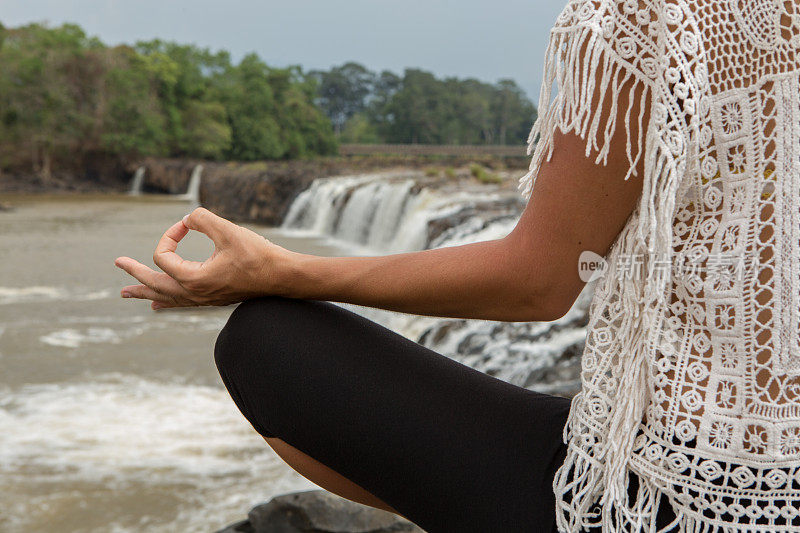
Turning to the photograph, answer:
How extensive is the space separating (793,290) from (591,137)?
0.67 ft

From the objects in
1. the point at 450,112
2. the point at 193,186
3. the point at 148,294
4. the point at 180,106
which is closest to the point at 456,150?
the point at 450,112

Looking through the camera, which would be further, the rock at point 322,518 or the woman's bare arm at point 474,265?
the rock at point 322,518

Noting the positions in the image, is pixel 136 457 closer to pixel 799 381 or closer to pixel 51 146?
pixel 799 381

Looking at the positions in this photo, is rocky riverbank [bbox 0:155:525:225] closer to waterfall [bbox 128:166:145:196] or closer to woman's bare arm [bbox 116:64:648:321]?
waterfall [bbox 128:166:145:196]

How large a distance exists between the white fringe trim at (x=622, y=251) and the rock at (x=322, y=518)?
1.18 m

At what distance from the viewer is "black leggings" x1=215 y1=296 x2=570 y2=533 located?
0.73 m

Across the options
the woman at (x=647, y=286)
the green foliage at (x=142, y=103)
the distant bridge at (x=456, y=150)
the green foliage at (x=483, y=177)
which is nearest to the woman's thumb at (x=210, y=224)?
the woman at (x=647, y=286)

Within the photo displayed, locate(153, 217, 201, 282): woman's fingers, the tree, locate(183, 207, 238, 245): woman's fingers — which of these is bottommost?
locate(153, 217, 201, 282): woman's fingers

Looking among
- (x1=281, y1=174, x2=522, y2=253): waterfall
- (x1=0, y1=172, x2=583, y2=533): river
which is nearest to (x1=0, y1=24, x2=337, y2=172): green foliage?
(x1=281, y1=174, x2=522, y2=253): waterfall

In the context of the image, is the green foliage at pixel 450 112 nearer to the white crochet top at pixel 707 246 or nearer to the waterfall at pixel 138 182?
the waterfall at pixel 138 182

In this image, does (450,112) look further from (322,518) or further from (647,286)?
(647,286)

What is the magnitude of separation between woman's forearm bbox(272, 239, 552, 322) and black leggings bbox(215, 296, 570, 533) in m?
0.04

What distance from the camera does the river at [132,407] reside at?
244 cm

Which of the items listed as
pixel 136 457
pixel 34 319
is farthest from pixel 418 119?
pixel 136 457
